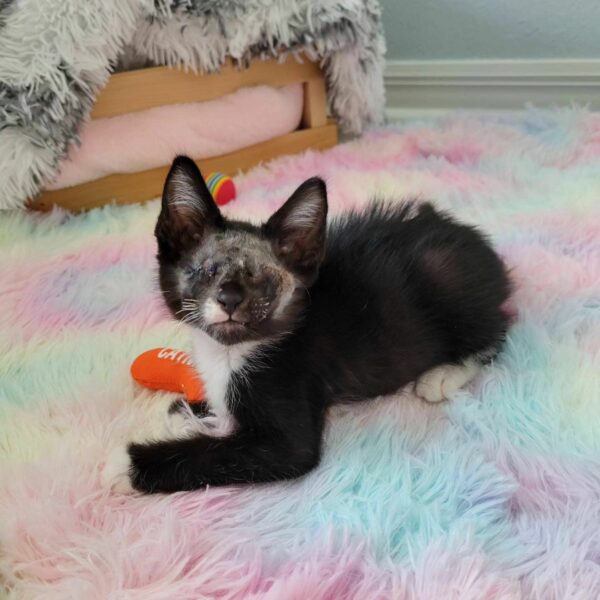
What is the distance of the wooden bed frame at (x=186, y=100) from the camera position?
6.27 feet

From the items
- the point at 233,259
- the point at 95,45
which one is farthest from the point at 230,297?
the point at 95,45

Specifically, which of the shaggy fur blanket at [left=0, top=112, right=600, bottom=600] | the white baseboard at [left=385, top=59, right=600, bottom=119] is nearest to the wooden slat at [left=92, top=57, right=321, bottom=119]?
the shaggy fur blanket at [left=0, top=112, right=600, bottom=600]

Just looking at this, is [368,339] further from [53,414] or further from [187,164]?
[53,414]

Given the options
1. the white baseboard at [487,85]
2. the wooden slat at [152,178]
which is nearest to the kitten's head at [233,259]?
the wooden slat at [152,178]

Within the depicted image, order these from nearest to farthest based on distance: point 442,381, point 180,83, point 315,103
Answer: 1. point 442,381
2. point 180,83
3. point 315,103

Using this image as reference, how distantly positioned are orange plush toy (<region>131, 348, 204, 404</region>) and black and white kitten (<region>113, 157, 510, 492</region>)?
0.08 m

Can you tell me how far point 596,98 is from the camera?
8.45 feet

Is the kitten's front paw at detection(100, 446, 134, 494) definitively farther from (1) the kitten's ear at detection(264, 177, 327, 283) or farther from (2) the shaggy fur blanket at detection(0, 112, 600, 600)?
(1) the kitten's ear at detection(264, 177, 327, 283)

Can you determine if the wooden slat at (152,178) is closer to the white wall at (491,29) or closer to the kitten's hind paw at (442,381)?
the white wall at (491,29)

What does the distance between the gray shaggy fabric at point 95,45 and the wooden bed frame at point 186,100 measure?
0.17 feet

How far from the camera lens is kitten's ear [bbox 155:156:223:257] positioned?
956 millimetres

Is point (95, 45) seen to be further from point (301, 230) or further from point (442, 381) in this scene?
point (442, 381)

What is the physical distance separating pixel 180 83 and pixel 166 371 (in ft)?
3.84

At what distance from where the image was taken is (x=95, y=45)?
1767 mm
